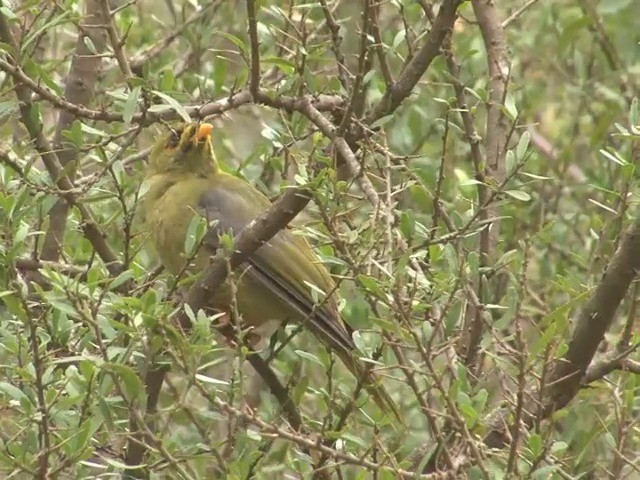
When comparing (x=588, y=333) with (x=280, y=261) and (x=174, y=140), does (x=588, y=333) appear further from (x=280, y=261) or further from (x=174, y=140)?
(x=174, y=140)

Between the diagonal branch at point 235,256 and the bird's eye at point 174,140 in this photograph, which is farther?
the bird's eye at point 174,140

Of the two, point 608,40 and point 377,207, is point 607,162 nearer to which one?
point 608,40

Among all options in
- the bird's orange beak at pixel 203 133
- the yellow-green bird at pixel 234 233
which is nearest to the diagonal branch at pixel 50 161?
the yellow-green bird at pixel 234 233

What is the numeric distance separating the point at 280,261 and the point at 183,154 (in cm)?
80

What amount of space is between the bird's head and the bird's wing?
0.28m

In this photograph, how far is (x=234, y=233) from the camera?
4.04m

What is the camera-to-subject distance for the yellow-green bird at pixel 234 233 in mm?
3695

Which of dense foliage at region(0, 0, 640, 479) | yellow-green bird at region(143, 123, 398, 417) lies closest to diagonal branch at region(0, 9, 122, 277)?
dense foliage at region(0, 0, 640, 479)

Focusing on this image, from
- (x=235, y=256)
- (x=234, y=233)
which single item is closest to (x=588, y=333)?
(x=235, y=256)

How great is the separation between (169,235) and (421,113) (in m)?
1.10

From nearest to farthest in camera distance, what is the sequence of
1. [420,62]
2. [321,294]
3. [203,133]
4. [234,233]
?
[420,62], [321,294], [234,233], [203,133]

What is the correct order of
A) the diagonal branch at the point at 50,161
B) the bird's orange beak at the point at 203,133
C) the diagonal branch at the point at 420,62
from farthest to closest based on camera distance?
the bird's orange beak at the point at 203,133, the diagonal branch at the point at 50,161, the diagonal branch at the point at 420,62

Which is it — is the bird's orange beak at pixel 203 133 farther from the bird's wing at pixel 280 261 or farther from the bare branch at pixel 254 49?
the bare branch at pixel 254 49

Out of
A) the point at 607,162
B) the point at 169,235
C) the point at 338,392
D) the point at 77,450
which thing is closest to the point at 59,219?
the point at 169,235
